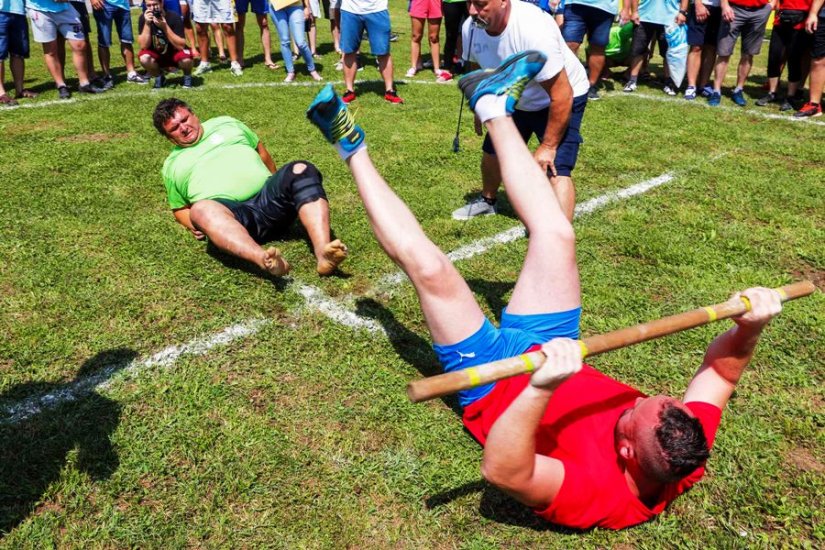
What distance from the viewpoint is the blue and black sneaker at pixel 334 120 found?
10.2 feet

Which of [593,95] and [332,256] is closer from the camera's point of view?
[332,256]

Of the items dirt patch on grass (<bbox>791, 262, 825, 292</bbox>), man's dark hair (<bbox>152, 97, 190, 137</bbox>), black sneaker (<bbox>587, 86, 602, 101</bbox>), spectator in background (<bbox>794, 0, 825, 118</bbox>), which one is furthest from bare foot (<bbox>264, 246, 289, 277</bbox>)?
spectator in background (<bbox>794, 0, 825, 118</bbox>)

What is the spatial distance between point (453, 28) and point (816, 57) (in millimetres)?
5184

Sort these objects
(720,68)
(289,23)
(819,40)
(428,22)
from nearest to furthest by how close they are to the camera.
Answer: (819,40) < (720,68) < (289,23) < (428,22)

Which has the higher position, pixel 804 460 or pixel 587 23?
pixel 587 23

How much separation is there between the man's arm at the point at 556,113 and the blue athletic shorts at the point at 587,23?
5.06 meters

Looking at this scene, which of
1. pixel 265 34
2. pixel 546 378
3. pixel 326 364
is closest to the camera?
pixel 546 378

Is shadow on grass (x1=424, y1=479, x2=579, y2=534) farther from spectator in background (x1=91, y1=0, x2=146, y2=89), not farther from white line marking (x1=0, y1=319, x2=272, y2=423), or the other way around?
spectator in background (x1=91, y1=0, x2=146, y2=89)

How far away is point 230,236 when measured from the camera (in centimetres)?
404

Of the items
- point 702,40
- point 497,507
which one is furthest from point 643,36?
point 497,507

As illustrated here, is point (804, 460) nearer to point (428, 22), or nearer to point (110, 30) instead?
point (428, 22)

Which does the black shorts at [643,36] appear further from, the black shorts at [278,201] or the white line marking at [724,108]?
the black shorts at [278,201]

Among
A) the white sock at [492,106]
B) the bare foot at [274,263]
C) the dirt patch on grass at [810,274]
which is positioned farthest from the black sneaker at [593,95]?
the bare foot at [274,263]

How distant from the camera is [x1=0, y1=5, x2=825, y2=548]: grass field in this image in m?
2.54
